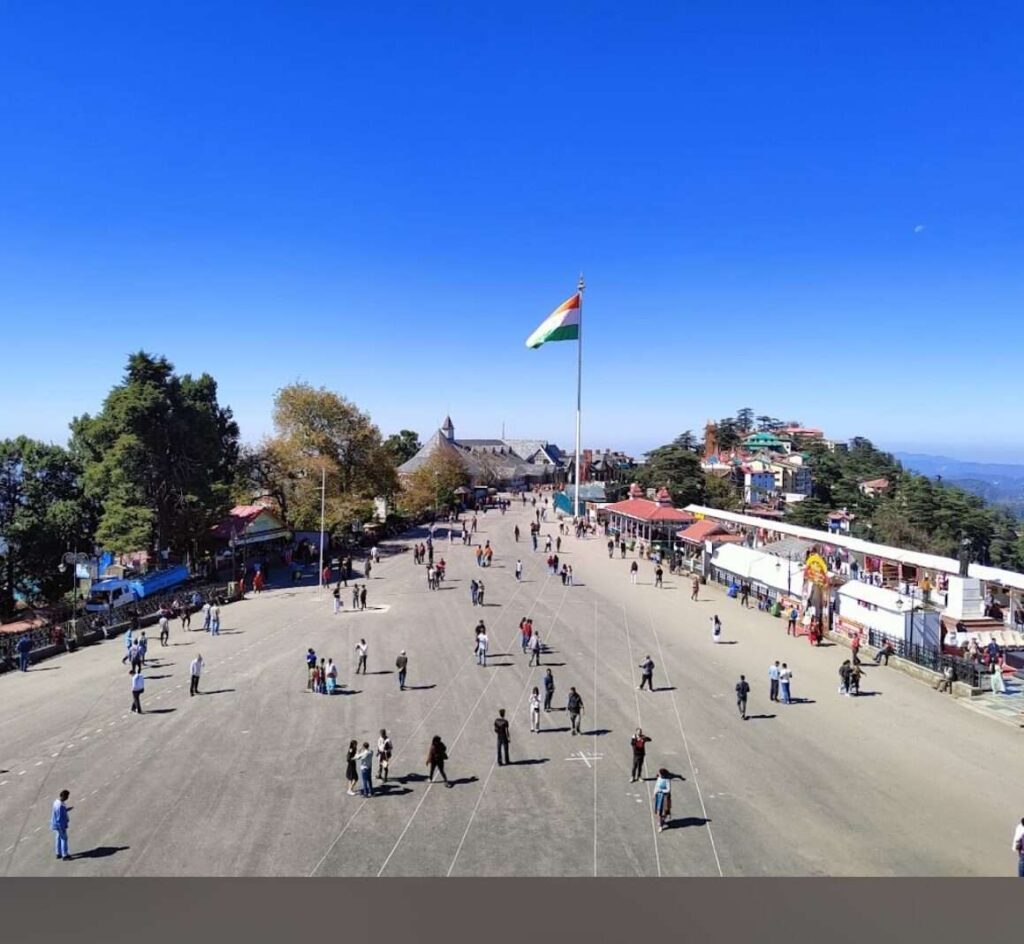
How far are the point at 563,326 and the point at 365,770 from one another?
30762 mm

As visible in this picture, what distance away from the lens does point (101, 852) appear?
33.7 ft

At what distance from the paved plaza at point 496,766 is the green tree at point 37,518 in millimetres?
14038

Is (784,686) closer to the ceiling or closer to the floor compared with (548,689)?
closer to the floor

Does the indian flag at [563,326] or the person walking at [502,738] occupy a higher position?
the indian flag at [563,326]

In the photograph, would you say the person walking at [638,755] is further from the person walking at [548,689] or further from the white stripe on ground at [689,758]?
the person walking at [548,689]

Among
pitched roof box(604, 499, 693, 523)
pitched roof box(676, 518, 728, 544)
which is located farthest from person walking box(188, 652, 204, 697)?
pitched roof box(604, 499, 693, 523)

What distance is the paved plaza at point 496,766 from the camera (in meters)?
10.3

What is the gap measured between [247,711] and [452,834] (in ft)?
24.3

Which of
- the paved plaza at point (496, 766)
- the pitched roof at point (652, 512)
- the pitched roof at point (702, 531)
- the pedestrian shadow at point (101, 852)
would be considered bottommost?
the pedestrian shadow at point (101, 852)

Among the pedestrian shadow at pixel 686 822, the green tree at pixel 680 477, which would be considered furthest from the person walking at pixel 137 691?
the green tree at pixel 680 477

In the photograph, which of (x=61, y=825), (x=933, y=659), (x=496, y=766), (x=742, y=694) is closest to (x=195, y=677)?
(x=61, y=825)

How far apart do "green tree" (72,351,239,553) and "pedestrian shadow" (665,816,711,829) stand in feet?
88.7

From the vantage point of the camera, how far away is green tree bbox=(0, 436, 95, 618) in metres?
33.2

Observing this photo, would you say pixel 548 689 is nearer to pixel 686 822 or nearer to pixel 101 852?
pixel 686 822
